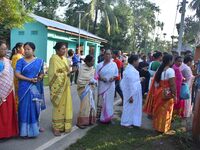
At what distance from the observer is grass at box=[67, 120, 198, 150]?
5.66m

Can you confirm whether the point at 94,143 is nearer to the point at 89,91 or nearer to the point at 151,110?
the point at 89,91

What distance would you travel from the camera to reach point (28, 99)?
5941 mm

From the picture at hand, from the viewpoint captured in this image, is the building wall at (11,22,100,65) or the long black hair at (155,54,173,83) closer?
the long black hair at (155,54,173,83)

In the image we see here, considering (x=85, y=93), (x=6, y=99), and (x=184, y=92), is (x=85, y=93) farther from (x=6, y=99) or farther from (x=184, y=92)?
(x=184, y=92)

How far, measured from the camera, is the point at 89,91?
6.87 m

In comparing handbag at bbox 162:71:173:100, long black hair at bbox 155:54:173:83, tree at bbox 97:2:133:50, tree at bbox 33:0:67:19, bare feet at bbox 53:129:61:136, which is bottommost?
bare feet at bbox 53:129:61:136

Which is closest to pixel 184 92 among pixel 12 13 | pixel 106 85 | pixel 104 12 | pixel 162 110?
pixel 162 110

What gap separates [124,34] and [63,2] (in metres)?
10.6

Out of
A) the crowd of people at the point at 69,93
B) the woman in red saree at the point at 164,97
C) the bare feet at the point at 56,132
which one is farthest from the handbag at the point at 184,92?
the bare feet at the point at 56,132

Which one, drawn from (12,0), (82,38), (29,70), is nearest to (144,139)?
(29,70)

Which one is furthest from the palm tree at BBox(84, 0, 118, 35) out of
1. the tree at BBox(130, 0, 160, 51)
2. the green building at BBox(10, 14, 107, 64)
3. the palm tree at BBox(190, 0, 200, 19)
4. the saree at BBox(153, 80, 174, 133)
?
the saree at BBox(153, 80, 174, 133)

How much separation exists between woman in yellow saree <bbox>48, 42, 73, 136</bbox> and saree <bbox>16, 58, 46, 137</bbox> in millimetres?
323

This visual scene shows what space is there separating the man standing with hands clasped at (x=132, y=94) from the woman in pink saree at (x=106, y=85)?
1.23 feet

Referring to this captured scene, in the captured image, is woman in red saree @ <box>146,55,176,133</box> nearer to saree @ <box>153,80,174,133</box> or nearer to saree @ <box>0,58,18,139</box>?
saree @ <box>153,80,174,133</box>
